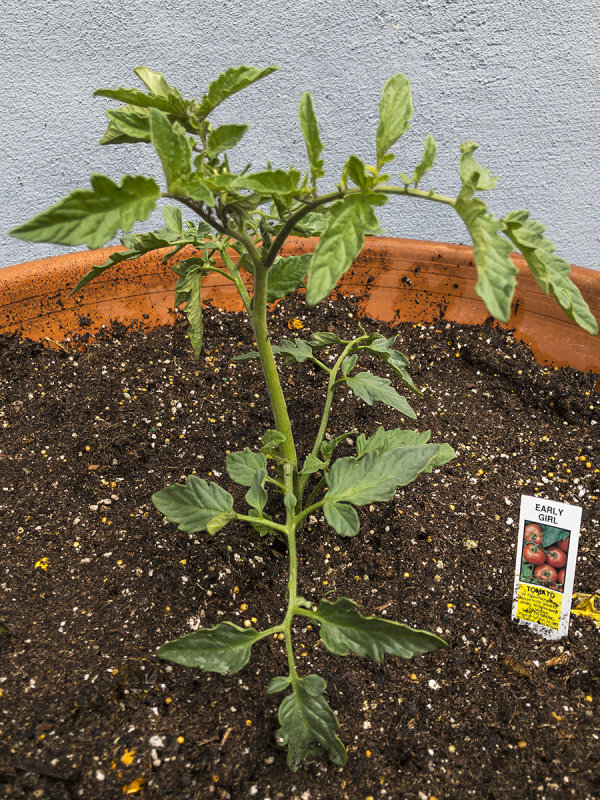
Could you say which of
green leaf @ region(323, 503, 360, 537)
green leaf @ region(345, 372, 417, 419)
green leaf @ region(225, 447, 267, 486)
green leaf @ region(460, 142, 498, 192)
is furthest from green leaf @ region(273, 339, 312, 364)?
green leaf @ region(460, 142, 498, 192)

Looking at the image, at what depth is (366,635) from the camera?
719mm

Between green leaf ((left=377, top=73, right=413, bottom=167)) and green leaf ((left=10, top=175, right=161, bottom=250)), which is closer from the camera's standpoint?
green leaf ((left=10, top=175, right=161, bottom=250))

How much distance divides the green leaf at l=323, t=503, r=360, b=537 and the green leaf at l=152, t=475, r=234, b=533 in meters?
0.13

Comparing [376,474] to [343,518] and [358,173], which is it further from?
[358,173]

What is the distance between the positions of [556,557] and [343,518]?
372 millimetres

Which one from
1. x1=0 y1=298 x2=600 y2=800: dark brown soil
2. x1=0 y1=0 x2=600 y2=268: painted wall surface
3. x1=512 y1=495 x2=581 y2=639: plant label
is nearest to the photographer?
x1=0 y1=298 x2=600 y2=800: dark brown soil

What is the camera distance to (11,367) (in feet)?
4.57

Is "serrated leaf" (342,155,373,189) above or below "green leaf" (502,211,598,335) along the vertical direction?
above

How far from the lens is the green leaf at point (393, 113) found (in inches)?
28.2

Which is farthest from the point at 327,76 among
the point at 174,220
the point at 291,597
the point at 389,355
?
the point at 291,597

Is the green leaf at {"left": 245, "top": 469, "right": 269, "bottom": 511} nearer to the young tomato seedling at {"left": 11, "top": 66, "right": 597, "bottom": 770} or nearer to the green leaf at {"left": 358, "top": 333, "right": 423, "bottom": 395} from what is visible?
the young tomato seedling at {"left": 11, "top": 66, "right": 597, "bottom": 770}

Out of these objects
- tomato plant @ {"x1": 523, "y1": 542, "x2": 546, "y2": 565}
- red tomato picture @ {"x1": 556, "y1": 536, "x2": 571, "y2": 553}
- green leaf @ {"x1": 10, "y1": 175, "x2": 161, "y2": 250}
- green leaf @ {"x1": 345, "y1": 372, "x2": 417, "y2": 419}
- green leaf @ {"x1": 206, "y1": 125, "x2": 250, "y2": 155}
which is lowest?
tomato plant @ {"x1": 523, "y1": 542, "x2": 546, "y2": 565}

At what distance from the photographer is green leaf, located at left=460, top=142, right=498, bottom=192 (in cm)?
63

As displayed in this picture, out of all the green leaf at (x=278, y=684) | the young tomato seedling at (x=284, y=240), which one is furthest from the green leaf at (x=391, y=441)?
the green leaf at (x=278, y=684)
